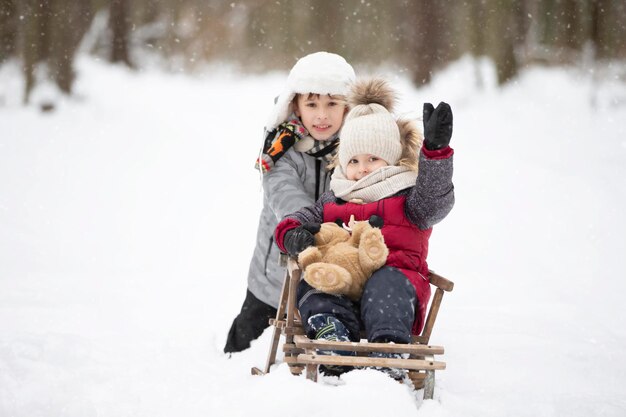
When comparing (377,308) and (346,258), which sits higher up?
(346,258)

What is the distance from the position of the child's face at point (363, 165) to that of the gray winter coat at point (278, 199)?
0.99ft

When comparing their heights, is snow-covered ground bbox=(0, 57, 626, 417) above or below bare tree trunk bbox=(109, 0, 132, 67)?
below

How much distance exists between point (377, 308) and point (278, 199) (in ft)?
3.13

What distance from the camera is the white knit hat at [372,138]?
9.73 feet

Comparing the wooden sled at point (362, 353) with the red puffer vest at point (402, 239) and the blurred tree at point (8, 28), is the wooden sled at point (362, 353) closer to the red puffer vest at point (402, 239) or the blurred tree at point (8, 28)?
the red puffer vest at point (402, 239)

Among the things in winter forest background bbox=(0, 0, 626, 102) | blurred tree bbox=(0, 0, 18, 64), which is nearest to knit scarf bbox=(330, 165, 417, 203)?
winter forest background bbox=(0, 0, 626, 102)

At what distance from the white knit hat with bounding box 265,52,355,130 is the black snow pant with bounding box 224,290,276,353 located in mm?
998

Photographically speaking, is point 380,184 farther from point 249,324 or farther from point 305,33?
point 305,33

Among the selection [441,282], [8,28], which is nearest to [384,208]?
[441,282]

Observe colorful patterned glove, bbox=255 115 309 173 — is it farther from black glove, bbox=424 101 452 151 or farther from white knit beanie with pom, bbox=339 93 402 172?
black glove, bbox=424 101 452 151

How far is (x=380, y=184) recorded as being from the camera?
2.85m

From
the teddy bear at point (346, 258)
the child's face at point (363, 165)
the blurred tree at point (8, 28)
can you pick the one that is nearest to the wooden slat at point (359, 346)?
the teddy bear at point (346, 258)

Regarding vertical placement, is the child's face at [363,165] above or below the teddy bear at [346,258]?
above

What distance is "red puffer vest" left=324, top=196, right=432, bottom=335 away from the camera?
2742mm
